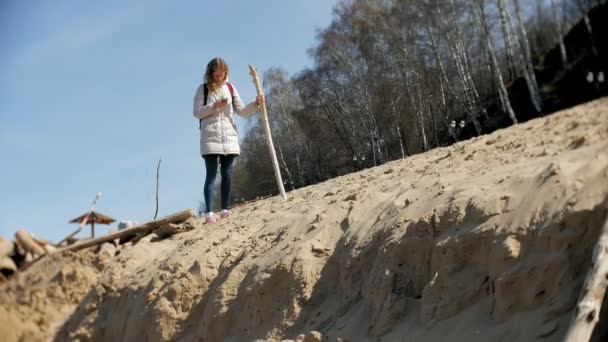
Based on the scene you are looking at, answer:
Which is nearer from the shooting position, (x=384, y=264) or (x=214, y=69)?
(x=384, y=264)

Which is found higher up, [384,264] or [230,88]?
[230,88]

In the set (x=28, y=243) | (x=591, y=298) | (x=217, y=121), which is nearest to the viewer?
(x=591, y=298)

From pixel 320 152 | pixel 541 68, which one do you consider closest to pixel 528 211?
pixel 541 68

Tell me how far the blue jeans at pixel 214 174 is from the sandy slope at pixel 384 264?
1.22 ft

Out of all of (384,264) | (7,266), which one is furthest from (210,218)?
(384,264)

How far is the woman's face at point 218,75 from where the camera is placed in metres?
7.39

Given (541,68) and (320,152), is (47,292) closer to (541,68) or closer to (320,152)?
(541,68)

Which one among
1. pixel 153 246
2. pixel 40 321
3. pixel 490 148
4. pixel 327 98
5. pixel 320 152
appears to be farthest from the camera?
pixel 320 152

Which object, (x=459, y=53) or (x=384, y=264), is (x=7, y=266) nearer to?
(x=384, y=264)

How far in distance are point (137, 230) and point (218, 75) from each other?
235 cm

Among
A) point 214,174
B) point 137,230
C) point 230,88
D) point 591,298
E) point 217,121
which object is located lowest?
point 591,298

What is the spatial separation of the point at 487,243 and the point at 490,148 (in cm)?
164

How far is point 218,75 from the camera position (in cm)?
740

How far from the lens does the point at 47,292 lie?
24.2 ft
